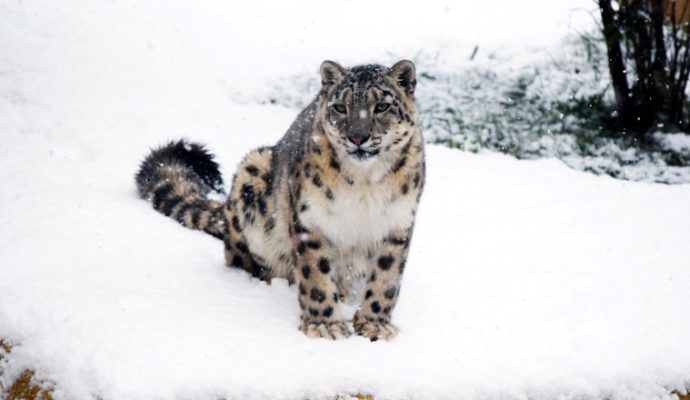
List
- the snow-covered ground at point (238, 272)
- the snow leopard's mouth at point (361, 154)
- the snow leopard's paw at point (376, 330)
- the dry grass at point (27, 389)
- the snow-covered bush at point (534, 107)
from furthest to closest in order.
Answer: the snow-covered bush at point (534, 107) → the snow leopard's paw at point (376, 330) → the snow leopard's mouth at point (361, 154) → the snow-covered ground at point (238, 272) → the dry grass at point (27, 389)

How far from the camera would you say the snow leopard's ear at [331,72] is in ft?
14.5

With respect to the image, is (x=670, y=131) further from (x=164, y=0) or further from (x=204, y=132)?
(x=164, y=0)

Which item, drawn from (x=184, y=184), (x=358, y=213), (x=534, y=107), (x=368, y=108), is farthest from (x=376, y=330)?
(x=534, y=107)

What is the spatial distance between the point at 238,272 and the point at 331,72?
1499mm

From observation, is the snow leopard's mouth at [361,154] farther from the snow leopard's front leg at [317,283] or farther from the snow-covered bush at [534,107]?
the snow-covered bush at [534,107]

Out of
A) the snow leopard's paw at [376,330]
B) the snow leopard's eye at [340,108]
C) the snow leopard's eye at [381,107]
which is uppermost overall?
the snow leopard's eye at [381,107]

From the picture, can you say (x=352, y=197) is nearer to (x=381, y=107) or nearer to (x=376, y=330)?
(x=381, y=107)

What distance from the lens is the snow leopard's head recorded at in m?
4.16

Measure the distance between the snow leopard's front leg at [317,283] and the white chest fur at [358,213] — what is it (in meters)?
0.07

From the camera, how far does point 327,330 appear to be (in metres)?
4.32

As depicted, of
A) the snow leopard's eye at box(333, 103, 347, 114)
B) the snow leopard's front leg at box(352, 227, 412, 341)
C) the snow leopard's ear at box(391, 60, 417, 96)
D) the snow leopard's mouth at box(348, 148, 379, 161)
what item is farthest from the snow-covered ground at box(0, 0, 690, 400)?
the snow leopard's ear at box(391, 60, 417, 96)

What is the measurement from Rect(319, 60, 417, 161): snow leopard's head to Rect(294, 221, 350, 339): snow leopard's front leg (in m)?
0.52

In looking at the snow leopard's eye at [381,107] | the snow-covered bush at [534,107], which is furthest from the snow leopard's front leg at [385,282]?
the snow-covered bush at [534,107]

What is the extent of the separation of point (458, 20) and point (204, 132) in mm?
4513
